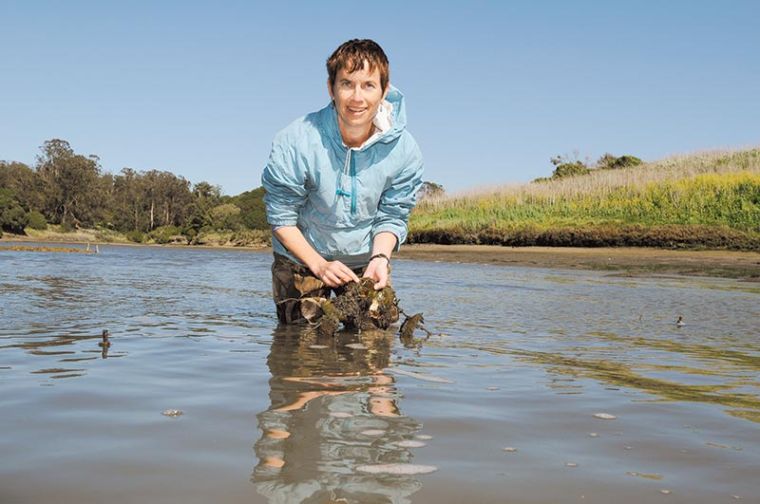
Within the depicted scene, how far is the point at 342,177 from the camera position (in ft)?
16.0

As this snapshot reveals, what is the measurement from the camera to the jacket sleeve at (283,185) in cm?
485

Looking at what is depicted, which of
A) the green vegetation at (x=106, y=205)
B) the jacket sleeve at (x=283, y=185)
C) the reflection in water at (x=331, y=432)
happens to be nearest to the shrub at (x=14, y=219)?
the green vegetation at (x=106, y=205)

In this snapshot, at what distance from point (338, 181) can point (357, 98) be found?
61cm

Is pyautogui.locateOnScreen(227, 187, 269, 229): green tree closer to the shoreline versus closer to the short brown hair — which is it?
the shoreline

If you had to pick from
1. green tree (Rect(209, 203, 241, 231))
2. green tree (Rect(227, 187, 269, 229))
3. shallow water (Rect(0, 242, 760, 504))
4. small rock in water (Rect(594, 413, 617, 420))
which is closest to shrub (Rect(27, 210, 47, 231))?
green tree (Rect(209, 203, 241, 231))

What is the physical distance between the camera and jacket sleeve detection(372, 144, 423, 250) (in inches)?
202

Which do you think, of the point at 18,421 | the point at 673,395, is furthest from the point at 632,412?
the point at 18,421

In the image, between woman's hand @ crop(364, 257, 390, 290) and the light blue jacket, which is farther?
woman's hand @ crop(364, 257, 390, 290)

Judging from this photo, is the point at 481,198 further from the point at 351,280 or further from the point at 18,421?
the point at 18,421

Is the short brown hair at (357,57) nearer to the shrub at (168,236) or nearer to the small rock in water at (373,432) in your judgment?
the small rock in water at (373,432)

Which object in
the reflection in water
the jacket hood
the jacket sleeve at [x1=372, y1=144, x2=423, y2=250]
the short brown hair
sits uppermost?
the short brown hair

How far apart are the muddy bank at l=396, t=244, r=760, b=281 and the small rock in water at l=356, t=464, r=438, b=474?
11.8 m

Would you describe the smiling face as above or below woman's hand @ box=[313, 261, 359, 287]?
above

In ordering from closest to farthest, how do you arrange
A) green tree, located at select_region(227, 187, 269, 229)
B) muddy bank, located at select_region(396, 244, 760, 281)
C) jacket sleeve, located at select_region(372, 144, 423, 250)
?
jacket sleeve, located at select_region(372, 144, 423, 250)
muddy bank, located at select_region(396, 244, 760, 281)
green tree, located at select_region(227, 187, 269, 229)
